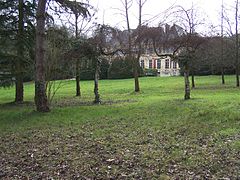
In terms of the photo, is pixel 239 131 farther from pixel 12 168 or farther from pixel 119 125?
pixel 12 168

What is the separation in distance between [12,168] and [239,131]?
5922 mm

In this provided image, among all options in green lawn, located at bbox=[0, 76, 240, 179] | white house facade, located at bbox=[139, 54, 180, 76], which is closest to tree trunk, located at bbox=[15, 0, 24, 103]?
green lawn, located at bbox=[0, 76, 240, 179]

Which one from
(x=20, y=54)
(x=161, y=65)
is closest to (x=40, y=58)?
(x=20, y=54)

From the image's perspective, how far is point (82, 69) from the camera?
2544 cm

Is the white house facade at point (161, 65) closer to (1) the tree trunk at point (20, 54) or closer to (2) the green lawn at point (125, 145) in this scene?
(1) the tree trunk at point (20, 54)

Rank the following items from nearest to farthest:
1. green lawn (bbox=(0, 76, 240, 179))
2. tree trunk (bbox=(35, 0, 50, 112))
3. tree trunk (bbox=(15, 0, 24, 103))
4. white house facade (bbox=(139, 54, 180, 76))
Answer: green lawn (bbox=(0, 76, 240, 179))
tree trunk (bbox=(35, 0, 50, 112))
tree trunk (bbox=(15, 0, 24, 103))
white house facade (bbox=(139, 54, 180, 76))

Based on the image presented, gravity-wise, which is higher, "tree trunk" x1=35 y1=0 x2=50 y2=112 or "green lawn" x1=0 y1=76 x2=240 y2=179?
"tree trunk" x1=35 y1=0 x2=50 y2=112

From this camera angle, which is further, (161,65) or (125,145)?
(161,65)

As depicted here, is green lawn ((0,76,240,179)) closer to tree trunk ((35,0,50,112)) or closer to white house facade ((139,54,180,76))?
tree trunk ((35,0,50,112))

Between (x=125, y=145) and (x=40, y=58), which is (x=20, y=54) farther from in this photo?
(x=125, y=145)

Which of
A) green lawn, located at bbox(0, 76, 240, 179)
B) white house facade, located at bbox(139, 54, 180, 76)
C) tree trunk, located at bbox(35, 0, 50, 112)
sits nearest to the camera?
green lawn, located at bbox(0, 76, 240, 179)

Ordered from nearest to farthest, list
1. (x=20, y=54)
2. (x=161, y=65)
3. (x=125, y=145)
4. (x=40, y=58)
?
(x=125, y=145)
(x=40, y=58)
(x=20, y=54)
(x=161, y=65)

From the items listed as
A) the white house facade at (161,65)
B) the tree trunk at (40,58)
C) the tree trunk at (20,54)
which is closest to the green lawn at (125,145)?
the tree trunk at (40,58)

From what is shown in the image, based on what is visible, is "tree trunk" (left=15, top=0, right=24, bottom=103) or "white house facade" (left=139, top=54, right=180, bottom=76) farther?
"white house facade" (left=139, top=54, right=180, bottom=76)
